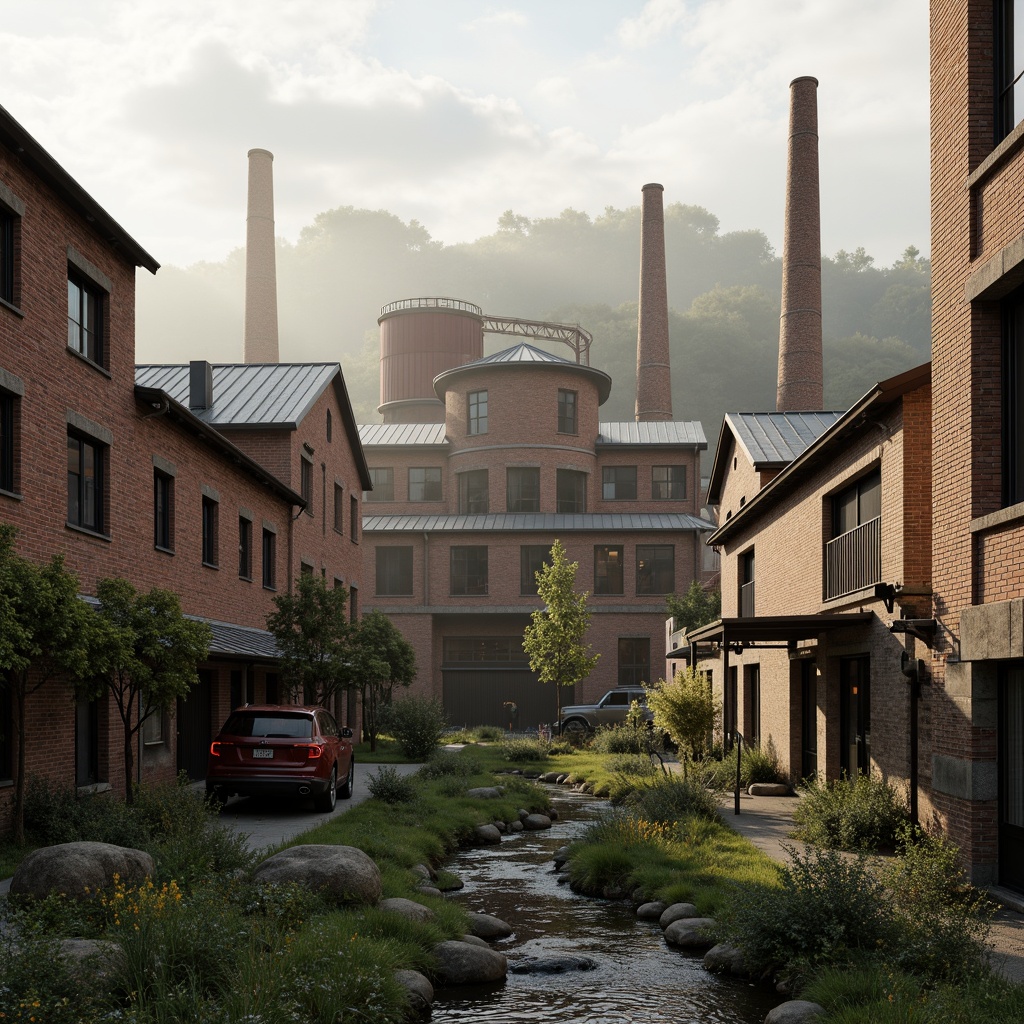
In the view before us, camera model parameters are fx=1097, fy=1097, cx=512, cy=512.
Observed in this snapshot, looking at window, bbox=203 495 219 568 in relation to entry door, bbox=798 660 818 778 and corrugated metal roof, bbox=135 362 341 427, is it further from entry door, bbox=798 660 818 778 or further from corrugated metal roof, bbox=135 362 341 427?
entry door, bbox=798 660 818 778

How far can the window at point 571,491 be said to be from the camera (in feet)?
165

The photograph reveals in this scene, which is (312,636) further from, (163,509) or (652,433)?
(652,433)

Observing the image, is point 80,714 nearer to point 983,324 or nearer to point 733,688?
point 983,324

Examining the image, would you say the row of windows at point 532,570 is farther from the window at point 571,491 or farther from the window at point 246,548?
the window at point 246,548

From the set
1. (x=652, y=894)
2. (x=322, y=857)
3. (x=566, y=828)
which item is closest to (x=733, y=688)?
(x=566, y=828)

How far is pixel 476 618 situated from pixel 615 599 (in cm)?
614

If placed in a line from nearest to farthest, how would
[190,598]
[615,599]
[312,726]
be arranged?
1. [312,726]
2. [190,598]
3. [615,599]

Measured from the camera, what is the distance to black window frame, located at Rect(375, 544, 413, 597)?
158 ft

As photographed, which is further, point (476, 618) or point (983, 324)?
point (476, 618)

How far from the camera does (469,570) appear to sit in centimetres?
4806

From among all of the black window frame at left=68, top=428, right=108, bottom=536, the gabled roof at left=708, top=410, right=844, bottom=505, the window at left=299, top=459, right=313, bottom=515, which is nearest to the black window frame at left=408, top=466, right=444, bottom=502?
the window at left=299, top=459, right=313, bottom=515

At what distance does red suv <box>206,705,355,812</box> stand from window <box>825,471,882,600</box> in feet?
29.3

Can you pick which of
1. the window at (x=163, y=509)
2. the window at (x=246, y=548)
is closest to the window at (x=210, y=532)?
the window at (x=246, y=548)

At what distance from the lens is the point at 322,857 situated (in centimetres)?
1073
